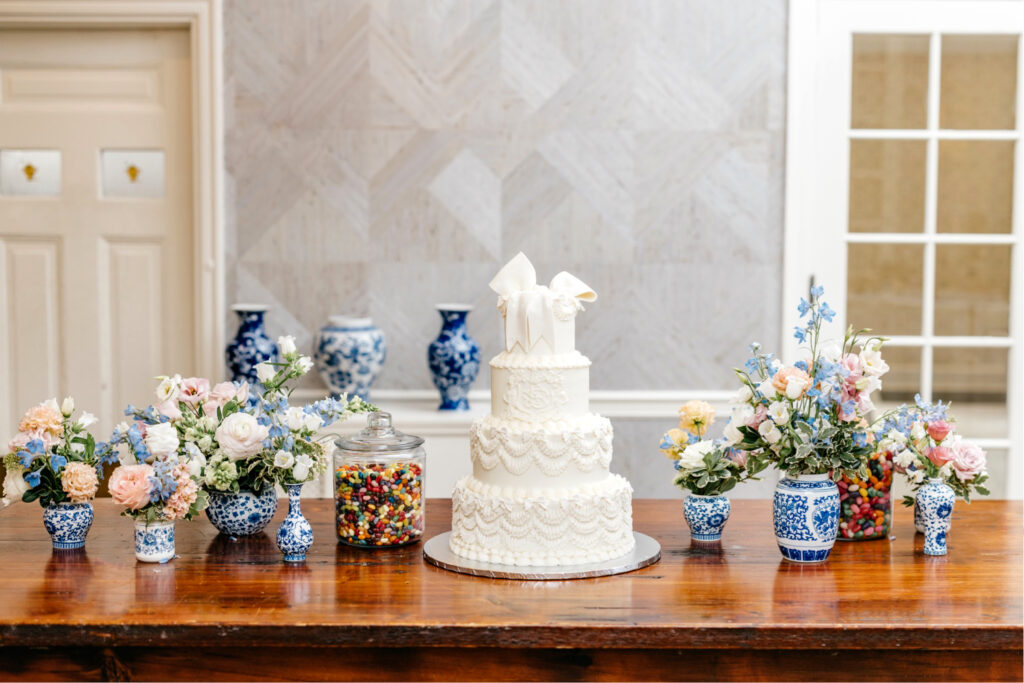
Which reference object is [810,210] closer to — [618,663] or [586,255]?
[586,255]

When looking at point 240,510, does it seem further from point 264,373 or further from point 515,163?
point 515,163

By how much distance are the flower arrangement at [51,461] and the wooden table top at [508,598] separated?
12 centimetres

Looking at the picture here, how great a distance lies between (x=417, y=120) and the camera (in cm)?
399

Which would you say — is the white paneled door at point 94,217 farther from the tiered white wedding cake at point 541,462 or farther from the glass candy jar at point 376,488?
the tiered white wedding cake at point 541,462

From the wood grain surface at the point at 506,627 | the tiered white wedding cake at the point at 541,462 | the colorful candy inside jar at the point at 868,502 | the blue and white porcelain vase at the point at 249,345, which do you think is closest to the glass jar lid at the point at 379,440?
the tiered white wedding cake at the point at 541,462

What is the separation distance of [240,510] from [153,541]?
184mm

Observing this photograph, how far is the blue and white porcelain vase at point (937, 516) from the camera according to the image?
1.93m

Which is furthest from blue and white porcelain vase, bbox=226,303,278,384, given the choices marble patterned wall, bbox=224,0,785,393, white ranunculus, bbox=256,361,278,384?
white ranunculus, bbox=256,361,278,384

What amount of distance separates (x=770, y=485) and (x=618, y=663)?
250 centimetres

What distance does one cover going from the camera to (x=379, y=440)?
6.45 feet

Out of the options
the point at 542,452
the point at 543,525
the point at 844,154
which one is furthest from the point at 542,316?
the point at 844,154

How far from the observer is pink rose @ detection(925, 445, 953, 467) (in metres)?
1.97

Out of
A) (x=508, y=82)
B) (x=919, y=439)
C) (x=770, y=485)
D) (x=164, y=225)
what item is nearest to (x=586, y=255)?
(x=508, y=82)

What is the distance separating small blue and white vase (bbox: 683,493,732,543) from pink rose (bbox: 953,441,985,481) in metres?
0.44
